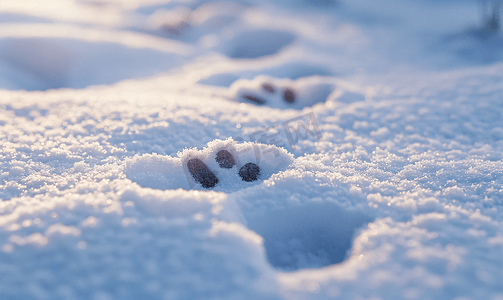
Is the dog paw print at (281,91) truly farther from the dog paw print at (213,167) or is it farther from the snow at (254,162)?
the dog paw print at (213,167)

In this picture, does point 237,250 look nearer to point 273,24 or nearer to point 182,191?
point 182,191

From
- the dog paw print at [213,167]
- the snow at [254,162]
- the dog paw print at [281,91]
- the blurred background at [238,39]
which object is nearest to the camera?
the snow at [254,162]

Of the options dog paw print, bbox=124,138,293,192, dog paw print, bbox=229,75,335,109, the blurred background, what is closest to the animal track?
dog paw print, bbox=124,138,293,192

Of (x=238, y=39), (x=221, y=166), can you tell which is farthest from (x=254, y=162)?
(x=238, y=39)

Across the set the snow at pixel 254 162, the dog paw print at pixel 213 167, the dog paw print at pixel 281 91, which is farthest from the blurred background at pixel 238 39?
the dog paw print at pixel 213 167

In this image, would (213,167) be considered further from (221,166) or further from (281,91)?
(281,91)

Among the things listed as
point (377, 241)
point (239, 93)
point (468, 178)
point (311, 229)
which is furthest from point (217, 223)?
point (239, 93)

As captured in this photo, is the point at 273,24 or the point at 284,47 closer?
the point at 284,47

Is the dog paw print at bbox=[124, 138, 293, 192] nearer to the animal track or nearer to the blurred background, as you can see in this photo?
the animal track
